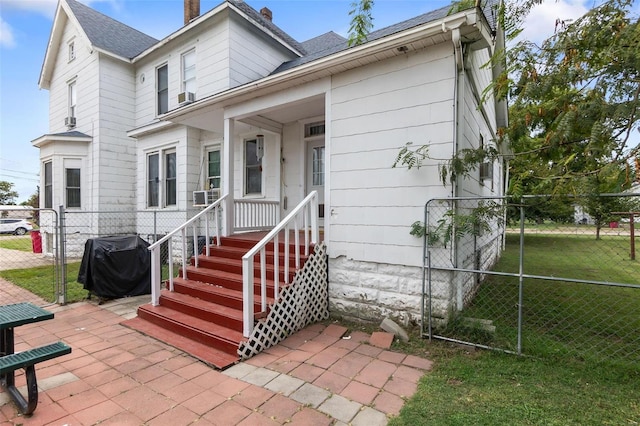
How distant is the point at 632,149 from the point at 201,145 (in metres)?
8.32

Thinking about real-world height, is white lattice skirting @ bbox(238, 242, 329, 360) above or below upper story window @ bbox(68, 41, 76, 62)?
below

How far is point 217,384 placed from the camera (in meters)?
2.90

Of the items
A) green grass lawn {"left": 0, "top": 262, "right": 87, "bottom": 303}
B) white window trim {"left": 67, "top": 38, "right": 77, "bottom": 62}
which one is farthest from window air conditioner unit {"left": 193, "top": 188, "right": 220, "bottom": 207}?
white window trim {"left": 67, "top": 38, "right": 77, "bottom": 62}

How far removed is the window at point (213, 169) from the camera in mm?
8477

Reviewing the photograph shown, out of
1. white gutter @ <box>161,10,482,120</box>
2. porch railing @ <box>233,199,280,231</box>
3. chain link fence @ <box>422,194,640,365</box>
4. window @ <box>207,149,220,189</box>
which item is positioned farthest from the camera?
window @ <box>207,149,220,189</box>

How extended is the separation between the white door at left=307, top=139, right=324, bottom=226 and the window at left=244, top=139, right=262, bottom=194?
1.34 meters

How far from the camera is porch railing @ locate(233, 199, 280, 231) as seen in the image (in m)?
6.29

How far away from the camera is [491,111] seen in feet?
25.8

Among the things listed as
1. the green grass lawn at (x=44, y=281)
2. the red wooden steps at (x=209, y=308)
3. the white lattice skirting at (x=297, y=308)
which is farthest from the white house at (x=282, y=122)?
the green grass lawn at (x=44, y=281)

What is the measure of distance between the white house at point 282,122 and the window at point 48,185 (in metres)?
0.08

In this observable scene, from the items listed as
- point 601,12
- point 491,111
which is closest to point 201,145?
point 491,111

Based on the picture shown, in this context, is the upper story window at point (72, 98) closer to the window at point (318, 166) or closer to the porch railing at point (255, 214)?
the porch railing at point (255, 214)

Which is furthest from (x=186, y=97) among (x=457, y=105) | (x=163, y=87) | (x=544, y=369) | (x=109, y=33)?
(x=544, y=369)

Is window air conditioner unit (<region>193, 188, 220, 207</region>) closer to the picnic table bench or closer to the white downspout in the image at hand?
the picnic table bench
